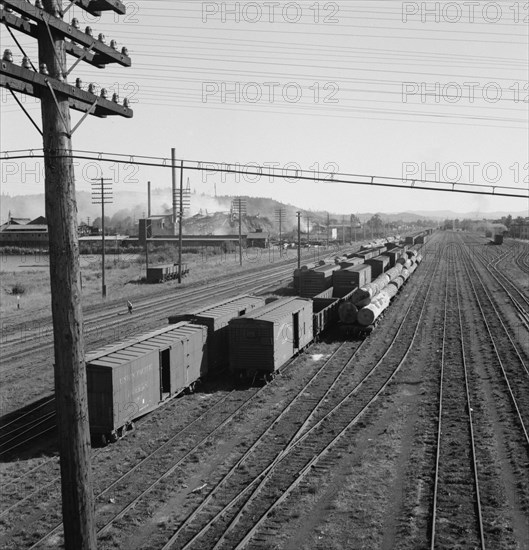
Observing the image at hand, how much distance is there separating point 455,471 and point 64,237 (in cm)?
1182

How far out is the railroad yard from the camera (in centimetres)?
1209

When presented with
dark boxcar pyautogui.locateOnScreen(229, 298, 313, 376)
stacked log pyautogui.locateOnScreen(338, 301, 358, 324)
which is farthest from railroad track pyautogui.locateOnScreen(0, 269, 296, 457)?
stacked log pyautogui.locateOnScreen(338, 301, 358, 324)

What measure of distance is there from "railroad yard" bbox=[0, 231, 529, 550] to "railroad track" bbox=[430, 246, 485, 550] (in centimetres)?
5

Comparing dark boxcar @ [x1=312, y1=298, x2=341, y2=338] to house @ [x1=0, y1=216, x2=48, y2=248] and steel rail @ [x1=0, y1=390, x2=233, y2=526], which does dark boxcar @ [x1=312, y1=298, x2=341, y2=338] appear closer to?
steel rail @ [x1=0, y1=390, x2=233, y2=526]

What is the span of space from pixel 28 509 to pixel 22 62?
1010 cm

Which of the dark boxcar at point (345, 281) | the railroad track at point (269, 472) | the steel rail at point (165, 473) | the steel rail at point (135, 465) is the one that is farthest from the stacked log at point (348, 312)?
the steel rail at point (135, 465)

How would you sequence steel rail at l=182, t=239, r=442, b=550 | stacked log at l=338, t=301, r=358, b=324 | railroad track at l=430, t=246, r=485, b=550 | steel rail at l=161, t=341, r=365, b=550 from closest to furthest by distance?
railroad track at l=430, t=246, r=485, b=550 < steel rail at l=161, t=341, r=365, b=550 < steel rail at l=182, t=239, r=442, b=550 < stacked log at l=338, t=301, r=358, b=324

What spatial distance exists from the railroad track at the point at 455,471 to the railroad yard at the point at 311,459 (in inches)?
1.9

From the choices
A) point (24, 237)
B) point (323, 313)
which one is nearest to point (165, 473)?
point (323, 313)

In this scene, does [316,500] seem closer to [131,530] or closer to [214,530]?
[214,530]

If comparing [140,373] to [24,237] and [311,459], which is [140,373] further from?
[24,237]

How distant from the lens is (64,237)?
8.12 m

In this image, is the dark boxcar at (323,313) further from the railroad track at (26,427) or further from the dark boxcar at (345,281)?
the railroad track at (26,427)

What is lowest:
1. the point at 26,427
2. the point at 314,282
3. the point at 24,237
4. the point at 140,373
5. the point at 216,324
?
the point at 26,427
